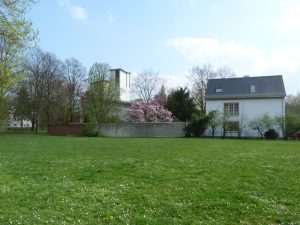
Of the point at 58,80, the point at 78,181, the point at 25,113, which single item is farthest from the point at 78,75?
the point at 78,181

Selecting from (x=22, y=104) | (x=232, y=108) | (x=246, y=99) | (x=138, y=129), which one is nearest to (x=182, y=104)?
(x=232, y=108)

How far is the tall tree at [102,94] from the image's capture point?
163ft

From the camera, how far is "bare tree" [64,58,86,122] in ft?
189

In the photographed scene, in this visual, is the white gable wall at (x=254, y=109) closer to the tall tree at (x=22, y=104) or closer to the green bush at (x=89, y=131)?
the green bush at (x=89, y=131)

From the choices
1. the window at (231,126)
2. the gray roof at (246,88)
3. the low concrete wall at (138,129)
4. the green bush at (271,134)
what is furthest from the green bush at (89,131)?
the green bush at (271,134)

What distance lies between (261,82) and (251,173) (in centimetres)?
4299

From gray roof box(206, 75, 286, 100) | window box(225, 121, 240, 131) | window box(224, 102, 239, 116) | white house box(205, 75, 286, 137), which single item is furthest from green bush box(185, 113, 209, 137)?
gray roof box(206, 75, 286, 100)

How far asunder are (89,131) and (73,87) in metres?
13.9

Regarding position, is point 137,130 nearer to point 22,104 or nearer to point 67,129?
point 67,129

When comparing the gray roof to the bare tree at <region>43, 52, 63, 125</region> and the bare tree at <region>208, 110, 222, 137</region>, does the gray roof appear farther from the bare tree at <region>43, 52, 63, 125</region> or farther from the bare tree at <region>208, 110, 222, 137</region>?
the bare tree at <region>43, 52, 63, 125</region>

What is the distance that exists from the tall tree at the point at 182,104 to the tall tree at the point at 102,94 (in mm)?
9435

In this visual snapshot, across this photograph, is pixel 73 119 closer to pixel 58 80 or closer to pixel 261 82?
pixel 58 80

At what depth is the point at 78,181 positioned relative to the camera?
992 cm

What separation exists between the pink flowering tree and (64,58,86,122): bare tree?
28.7 feet
